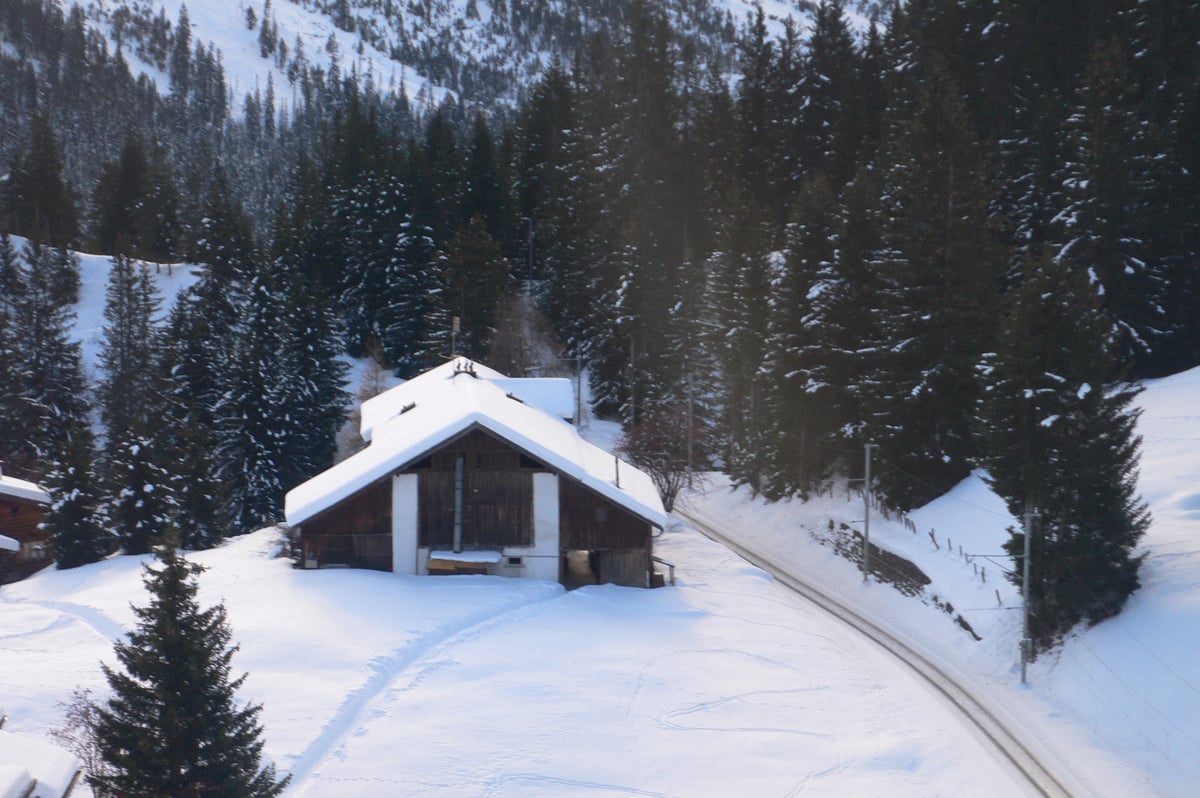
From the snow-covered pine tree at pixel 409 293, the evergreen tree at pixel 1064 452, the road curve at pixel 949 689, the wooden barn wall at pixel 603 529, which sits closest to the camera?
the road curve at pixel 949 689

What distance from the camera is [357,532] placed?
31.2m

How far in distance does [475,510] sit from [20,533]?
978 inches

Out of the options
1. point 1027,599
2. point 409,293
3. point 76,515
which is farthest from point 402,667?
point 409,293

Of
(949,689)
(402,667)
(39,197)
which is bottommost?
(949,689)

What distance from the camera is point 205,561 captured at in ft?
109

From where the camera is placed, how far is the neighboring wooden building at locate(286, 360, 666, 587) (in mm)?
31062

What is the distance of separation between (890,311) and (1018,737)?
64.7ft

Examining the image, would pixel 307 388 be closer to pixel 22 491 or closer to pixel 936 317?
pixel 22 491

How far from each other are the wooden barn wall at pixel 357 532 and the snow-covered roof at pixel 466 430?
69cm

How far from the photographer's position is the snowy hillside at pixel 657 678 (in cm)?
1950

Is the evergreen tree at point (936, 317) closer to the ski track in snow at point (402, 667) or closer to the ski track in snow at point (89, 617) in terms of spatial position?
the ski track in snow at point (402, 667)

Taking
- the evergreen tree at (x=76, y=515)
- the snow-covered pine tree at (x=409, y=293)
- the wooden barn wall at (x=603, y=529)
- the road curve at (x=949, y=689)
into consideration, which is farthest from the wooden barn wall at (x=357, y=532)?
the snow-covered pine tree at (x=409, y=293)

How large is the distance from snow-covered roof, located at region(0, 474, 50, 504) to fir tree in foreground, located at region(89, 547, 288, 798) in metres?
35.3

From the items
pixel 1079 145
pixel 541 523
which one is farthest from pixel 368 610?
pixel 1079 145
